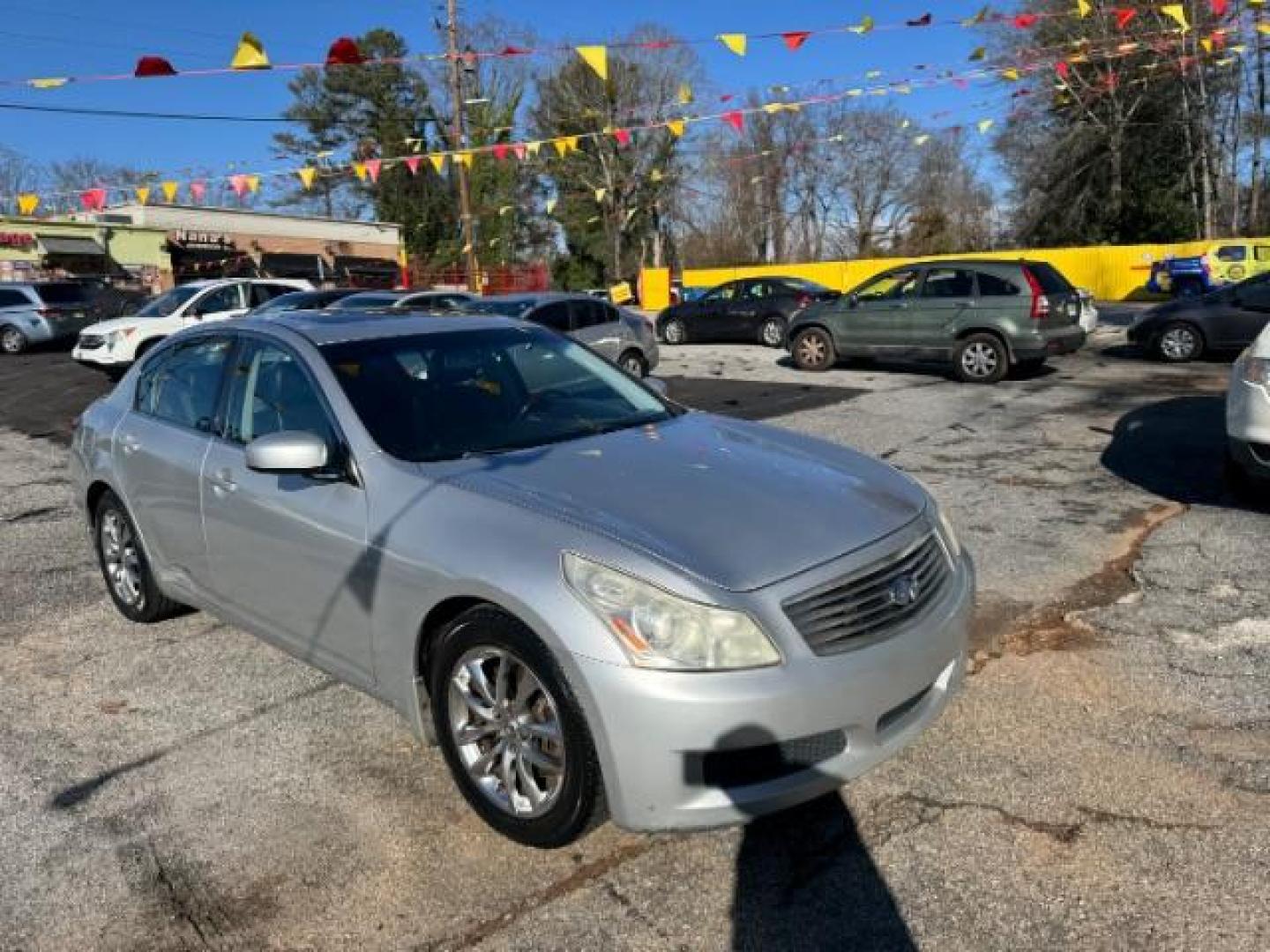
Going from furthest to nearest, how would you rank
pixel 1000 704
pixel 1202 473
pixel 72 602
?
pixel 1202 473 → pixel 72 602 → pixel 1000 704

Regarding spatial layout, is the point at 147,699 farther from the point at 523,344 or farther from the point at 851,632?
the point at 851,632

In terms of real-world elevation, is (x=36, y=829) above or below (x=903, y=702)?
below

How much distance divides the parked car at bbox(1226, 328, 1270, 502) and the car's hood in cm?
316

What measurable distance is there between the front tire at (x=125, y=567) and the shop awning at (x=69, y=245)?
37.7 m

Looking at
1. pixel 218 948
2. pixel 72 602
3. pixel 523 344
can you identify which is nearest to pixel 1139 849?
pixel 218 948

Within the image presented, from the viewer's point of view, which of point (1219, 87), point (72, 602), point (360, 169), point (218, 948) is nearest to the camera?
point (218, 948)

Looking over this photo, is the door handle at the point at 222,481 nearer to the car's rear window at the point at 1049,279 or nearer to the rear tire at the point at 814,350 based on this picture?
the car's rear window at the point at 1049,279

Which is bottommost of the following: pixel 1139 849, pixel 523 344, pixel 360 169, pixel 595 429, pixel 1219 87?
pixel 1139 849

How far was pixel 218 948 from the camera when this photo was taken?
2.50 m

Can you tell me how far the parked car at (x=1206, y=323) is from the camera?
A: 13430 millimetres

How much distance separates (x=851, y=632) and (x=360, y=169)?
1730 cm

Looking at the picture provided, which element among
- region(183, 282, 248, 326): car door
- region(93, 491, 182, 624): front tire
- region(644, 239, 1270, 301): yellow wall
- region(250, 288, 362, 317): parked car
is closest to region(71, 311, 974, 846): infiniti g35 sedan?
region(93, 491, 182, 624): front tire

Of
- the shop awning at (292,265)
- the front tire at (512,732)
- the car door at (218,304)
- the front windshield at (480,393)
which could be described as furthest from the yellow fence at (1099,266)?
the front tire at (512,732)

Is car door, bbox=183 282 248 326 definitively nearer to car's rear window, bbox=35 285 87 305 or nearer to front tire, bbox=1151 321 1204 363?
car's rear window, bbox=35 285 87 305
